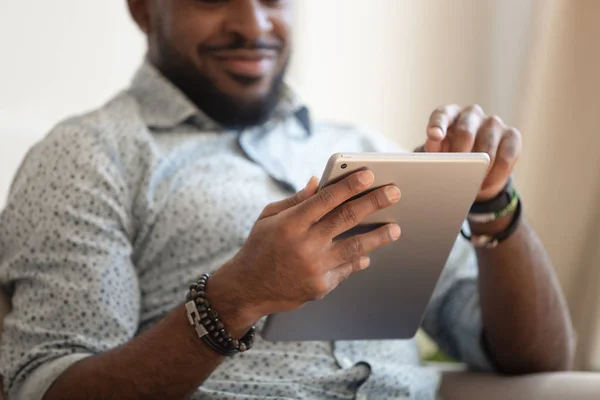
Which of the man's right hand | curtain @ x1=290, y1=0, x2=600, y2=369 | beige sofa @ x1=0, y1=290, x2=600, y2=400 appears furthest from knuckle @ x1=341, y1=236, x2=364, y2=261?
curtain @ x1=290, y1=0, x2=600, y2=369

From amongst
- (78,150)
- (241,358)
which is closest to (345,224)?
(241,358)

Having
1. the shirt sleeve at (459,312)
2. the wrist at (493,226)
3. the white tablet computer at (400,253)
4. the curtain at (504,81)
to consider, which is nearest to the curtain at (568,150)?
the curtain at (504,81)

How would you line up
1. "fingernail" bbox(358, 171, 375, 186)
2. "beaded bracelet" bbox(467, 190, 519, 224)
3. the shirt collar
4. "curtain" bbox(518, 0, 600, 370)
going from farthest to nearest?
"curtain" bbox(518, 0, 600, 370) < the shirt collar < "beaded bracelet" bbox(467, 190, 519, 224) < "fingernail" bbox(358, 171, 375, 186)

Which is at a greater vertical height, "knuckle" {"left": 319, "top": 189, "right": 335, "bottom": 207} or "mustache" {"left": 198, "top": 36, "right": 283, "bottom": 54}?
"mustache" {"left": 198, "top": 36, "right": 283, "bottom": 54}

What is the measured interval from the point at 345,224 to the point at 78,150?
0.47 metres

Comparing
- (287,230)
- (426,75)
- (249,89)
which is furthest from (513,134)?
(426,75)

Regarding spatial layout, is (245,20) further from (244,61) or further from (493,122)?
(493,122)

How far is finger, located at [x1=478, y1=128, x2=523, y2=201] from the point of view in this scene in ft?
2.86

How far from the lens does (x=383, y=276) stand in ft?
2.75

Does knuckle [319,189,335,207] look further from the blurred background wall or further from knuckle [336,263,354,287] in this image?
the blurred background wall

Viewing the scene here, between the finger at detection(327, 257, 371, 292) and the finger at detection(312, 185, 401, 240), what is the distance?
4 cm

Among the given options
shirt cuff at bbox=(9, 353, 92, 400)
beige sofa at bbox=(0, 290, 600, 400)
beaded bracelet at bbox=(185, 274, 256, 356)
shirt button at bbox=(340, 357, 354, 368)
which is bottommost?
beige sofa at bbox=(0, 290, 600, 400)

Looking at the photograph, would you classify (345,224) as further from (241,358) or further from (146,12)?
(146,12)

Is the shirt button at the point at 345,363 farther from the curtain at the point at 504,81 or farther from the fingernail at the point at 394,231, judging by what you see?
the curtain at the point at 504,81
